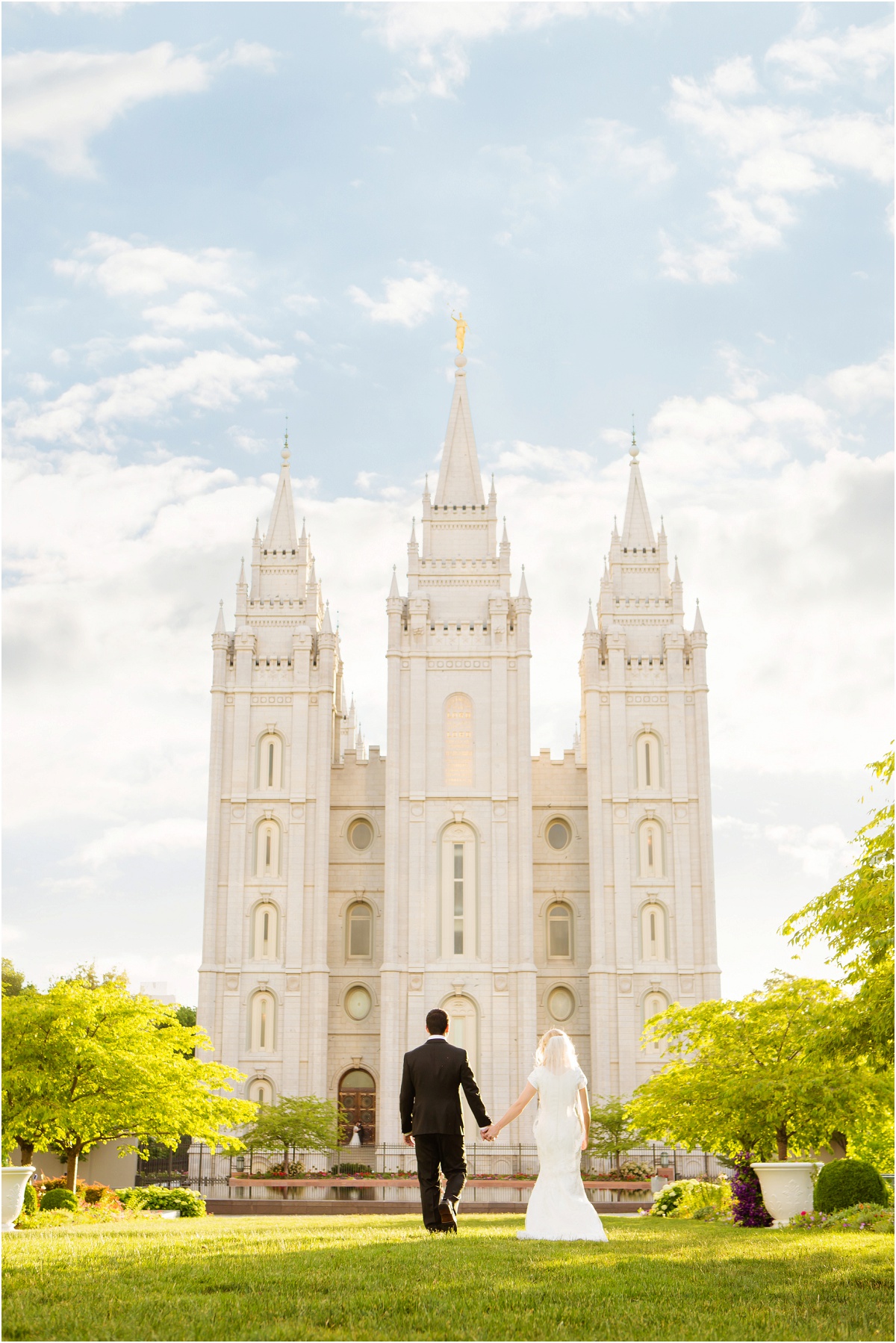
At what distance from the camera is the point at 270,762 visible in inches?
2082

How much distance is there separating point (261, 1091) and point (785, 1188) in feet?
110

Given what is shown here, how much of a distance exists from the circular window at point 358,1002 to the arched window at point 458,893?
14.0ft

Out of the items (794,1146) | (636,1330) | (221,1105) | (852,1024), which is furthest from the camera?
(221,1105)

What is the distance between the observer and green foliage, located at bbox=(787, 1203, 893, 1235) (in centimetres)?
1607

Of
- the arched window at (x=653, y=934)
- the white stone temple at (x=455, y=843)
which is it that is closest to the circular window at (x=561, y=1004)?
the white stone temple at (x=455, y=843)

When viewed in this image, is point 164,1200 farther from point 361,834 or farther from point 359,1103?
point 361,834

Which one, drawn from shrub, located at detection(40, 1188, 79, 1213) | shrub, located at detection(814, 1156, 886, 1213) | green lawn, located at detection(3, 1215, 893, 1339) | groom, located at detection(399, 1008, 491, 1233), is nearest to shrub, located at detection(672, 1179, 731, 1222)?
shrub, located at detection(814, 1156, 886, 1213)

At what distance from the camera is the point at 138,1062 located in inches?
1009

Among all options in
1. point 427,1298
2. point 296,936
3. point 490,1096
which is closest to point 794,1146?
point 427,1298

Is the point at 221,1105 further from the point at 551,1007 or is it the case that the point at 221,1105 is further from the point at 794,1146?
the point at 551,1007

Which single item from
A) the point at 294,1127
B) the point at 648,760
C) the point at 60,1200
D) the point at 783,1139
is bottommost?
the point at 294,1127

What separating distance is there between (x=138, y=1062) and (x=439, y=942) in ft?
82.3

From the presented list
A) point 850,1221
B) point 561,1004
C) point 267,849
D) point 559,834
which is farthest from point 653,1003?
point 850,1221

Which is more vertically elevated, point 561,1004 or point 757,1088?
point 561,1004
